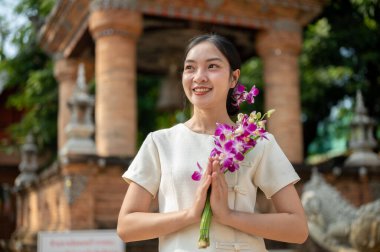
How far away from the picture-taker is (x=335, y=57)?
722 inches

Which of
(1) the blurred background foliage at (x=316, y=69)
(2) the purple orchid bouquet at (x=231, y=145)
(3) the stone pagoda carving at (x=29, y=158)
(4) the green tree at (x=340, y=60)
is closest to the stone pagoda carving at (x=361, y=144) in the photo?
(1) the blurred background foliage at (x=316, y=69)

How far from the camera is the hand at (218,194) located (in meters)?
2.09

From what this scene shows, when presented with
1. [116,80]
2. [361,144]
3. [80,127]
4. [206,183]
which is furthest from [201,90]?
[361,144]

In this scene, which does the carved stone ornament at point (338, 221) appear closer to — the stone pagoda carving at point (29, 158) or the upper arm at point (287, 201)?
the upper arm at point (287, 201)

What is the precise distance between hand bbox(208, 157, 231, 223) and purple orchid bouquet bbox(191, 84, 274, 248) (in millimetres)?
25

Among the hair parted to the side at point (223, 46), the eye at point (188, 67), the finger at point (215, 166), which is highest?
the hair parted to the side at point (223, 46)

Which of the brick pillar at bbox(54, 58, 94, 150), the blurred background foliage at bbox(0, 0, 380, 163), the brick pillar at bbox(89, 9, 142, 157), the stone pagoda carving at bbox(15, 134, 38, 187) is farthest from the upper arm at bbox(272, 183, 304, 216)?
the stone pagoda carving at bbox(15, 134, 38, 187)

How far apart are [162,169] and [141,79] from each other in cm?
2063

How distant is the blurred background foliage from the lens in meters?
17.8

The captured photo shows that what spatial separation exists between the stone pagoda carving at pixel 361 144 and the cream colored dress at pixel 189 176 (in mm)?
11394

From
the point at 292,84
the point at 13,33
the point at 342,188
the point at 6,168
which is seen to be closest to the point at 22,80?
the point at 13,33

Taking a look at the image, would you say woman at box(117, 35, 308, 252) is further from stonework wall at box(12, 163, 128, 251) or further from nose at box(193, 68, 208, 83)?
stonework wall at box(12, 163, 128, 251)

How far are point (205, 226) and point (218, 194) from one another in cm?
12

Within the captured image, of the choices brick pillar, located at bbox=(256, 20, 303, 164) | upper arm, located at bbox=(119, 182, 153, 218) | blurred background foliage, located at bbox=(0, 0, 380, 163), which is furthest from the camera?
blurred background foliage, located at bbox=(0, 0, 380, 163)
